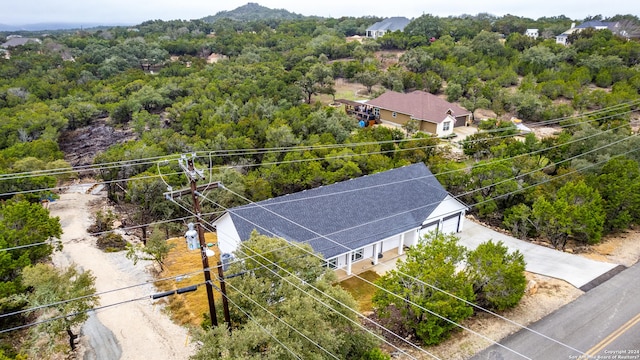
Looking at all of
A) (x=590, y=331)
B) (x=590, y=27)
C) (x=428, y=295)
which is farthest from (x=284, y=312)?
(x=590, y=27)

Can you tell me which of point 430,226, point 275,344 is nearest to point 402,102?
point 430,226

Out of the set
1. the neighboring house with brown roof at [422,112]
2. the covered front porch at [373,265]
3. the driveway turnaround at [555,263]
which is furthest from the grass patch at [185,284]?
the neighboring house with brown roof at [422,112]

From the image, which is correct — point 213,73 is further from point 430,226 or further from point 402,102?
point 430,226

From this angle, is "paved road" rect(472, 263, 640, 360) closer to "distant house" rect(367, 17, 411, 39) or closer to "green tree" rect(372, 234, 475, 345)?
"green tree" rect(372, 234, 475, 345)

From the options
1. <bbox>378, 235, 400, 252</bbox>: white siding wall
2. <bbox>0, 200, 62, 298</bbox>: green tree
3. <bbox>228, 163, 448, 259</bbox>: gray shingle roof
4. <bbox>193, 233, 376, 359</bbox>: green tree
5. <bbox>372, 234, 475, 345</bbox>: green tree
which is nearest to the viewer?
<bbox>193, 233, 376, 359</bbox>: green tree

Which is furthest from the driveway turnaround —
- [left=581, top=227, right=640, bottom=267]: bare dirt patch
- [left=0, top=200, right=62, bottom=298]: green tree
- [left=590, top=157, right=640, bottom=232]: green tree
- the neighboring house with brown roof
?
[left=0, top=200, right=62, bottom=298]: green tree

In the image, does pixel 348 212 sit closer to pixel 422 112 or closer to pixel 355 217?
pixel 355 217

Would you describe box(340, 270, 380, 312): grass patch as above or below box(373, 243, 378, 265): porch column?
below
